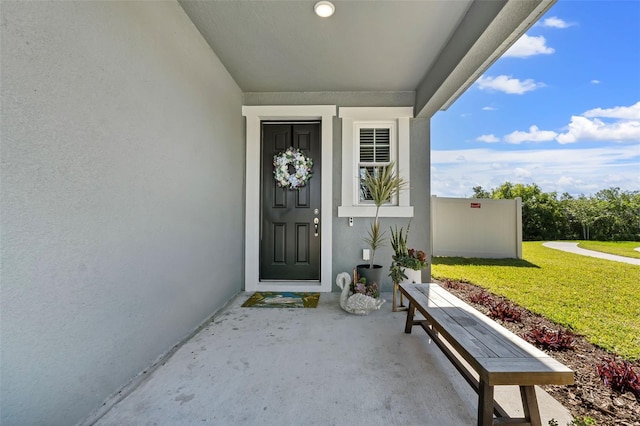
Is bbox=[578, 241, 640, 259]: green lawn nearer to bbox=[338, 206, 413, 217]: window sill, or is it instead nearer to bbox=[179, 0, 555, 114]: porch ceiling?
bbox=[338, 206, 413, 217]: window sill

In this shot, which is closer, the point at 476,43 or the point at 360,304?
the point at 476,43

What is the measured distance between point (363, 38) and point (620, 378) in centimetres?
328

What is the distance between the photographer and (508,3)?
169cm

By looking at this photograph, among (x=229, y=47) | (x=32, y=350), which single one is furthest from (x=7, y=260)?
(x=229, y=47)

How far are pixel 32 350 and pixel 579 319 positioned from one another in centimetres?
442

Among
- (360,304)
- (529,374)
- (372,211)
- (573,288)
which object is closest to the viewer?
(529,374)

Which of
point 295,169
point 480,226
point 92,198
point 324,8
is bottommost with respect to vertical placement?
point 480,226

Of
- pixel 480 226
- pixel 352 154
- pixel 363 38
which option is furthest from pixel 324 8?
pixel 480 226

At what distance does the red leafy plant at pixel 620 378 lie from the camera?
1771 millimetres

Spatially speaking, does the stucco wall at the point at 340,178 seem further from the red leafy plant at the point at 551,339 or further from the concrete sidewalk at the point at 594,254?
the concrete sidewalk at the point at 594,254

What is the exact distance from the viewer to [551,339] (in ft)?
7.88

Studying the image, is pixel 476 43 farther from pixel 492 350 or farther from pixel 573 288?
pixel 573 288

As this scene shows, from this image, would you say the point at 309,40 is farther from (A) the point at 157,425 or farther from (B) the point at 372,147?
(A) the point at 157,425

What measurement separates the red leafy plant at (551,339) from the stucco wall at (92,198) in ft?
10.2
